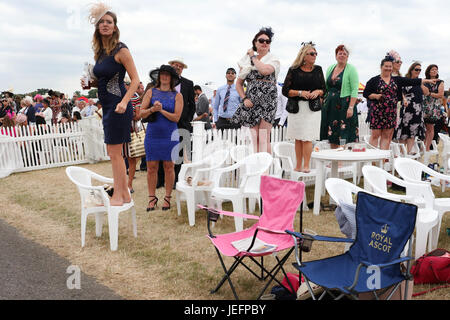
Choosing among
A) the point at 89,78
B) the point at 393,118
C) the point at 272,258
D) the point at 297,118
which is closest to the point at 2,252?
the point at 89,78

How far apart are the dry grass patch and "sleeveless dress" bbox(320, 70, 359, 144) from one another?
1.25 metres

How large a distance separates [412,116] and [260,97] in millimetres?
3705

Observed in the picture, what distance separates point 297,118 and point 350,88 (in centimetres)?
136

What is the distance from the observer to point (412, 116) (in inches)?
289

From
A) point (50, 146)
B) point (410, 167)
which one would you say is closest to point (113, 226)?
point (410, 167)

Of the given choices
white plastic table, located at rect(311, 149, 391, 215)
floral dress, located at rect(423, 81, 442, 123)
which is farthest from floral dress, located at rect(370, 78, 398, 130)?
floral dress, located at rect(423, 81, 442, 123)

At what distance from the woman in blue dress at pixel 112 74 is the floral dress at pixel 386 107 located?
15.0ft

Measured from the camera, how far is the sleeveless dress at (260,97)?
547 centimetres

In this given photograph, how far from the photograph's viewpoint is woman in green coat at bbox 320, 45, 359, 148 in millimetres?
6262

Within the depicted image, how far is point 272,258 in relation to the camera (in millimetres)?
3982

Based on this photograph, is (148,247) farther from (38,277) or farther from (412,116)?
(412,116)

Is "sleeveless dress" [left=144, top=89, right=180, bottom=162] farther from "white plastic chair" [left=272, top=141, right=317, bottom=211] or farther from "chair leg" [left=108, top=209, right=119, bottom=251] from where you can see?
"white plastic chair" [left=272, top=141, right=317, bottom=211]

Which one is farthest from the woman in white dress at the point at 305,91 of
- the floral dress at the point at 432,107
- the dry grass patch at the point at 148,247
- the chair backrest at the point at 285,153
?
the floral dress at the point at 432,107
